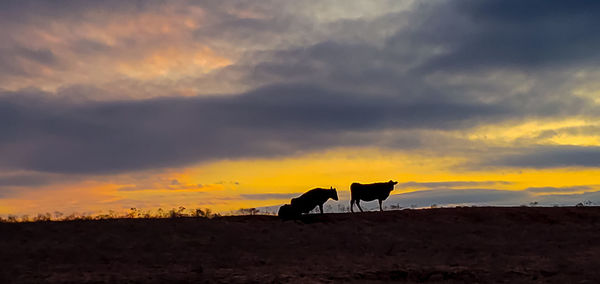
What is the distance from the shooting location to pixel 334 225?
26.4 m

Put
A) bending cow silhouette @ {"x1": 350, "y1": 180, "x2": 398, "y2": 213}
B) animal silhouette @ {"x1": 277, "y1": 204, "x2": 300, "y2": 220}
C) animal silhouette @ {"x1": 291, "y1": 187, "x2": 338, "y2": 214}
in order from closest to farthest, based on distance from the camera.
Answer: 1. animal silhouette @ {"x1": 277, "y1": 204, "x2": 300, "y2": 220}
2. animal silhouette @ {"x1": 291, "y1": 187, "x2": 338, "y2": 214}
3. bending cow silhouette @ {"x1": 350, "y1": 180, "x2": 398, "y2": 213}

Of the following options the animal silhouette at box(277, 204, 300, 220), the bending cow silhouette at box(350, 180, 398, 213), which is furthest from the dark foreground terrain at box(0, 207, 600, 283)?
the bending cow silhouette at box(350, 180, 398, 213)

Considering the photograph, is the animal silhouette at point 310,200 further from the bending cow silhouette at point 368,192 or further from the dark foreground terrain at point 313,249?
the bending cow silhouette at point 368,192

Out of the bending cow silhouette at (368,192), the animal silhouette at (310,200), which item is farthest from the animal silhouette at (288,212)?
the bending cow silhouette at (368,192)

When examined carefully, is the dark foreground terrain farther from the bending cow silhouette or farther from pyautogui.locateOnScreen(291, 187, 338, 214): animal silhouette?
the bending cow silhouette

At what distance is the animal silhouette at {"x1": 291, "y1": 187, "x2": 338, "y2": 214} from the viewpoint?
98.1ft

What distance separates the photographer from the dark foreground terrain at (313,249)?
18.9m

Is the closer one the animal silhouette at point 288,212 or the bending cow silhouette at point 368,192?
the animal silhouette at point 288,212

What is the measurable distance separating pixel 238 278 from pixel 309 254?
176 inches

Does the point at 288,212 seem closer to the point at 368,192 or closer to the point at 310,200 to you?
the point at 310,200

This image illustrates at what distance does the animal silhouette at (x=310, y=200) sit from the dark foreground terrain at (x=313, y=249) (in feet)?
4.24

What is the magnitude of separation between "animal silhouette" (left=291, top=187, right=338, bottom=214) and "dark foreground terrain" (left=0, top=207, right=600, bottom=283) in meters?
1.29

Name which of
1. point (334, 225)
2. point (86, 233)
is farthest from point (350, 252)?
point (86, 233)

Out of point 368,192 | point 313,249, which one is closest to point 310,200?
point 368,192
